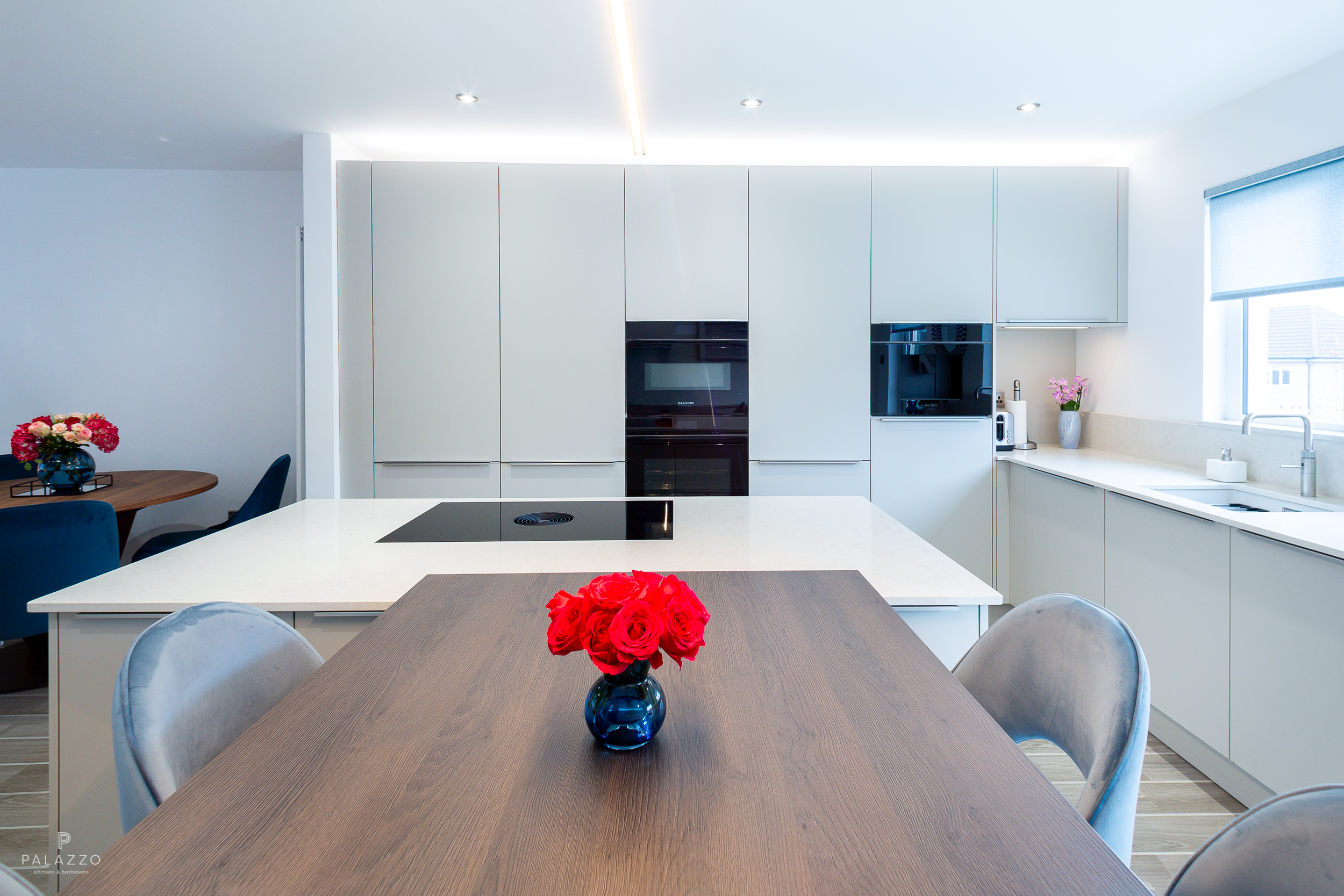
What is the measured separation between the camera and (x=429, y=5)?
2537 millimetres

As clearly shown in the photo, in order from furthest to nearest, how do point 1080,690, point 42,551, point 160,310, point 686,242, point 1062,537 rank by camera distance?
point 160,310 → point 686,242 → point 1062,537 → point 42,551 → point 1080,690

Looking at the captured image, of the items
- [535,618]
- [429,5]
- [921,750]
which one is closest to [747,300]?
[429,5]

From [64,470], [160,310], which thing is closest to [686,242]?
[64,470]

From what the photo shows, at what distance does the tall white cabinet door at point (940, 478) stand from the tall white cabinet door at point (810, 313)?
0.16m

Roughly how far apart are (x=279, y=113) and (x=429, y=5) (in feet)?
4.77

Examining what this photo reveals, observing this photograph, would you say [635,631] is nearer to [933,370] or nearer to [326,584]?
[326,584]

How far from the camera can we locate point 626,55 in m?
1.83

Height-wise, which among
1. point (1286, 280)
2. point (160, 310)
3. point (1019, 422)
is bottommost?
point (1019, 422)

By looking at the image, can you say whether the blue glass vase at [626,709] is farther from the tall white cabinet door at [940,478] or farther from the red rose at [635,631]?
the tall white cabinet door at [940,478]

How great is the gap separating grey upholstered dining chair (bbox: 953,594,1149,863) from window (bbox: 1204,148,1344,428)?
241 cm

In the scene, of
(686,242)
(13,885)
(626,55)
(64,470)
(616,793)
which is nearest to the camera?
(13,885)

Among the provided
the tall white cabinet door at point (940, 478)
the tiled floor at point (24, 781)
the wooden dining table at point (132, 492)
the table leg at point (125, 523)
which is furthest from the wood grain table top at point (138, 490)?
the tall white cabinet door at point (940, 478)

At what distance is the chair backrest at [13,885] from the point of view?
2.09 ft

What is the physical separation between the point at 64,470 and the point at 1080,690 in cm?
408
